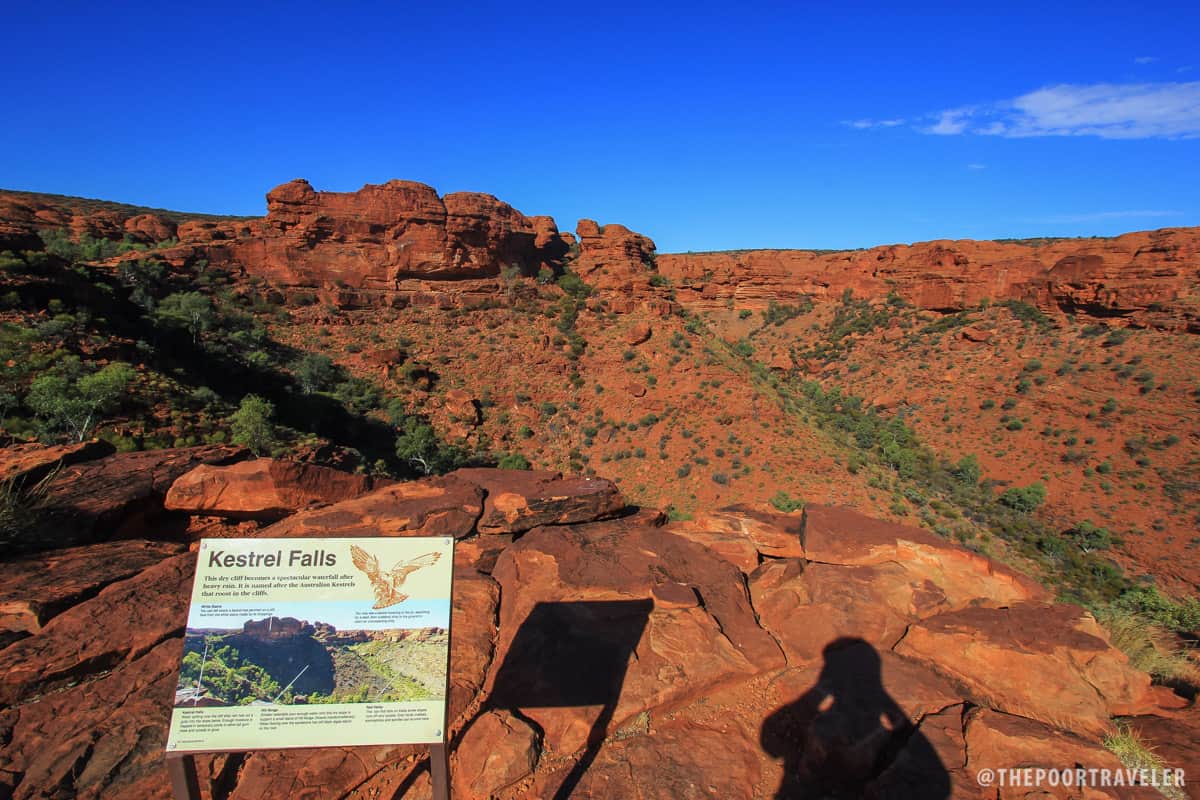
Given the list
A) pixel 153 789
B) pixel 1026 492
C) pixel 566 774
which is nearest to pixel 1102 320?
pixel 1026 492

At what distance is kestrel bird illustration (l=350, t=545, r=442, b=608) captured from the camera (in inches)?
163

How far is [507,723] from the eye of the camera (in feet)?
16.5

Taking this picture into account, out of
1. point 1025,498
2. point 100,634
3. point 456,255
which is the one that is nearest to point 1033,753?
point 100,634

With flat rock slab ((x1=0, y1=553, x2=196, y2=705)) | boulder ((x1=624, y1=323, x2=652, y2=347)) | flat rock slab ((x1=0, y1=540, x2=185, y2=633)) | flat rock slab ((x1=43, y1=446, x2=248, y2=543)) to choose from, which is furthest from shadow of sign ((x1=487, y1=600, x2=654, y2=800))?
boulder ((x1=624, y1=323, x2=652, y2=347))

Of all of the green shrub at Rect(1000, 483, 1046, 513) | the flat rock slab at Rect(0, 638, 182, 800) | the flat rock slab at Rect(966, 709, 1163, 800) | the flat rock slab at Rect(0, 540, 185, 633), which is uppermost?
the flat rock slab at Rect(0, 540, 185, 633)

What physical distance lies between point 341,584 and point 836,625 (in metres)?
5.43

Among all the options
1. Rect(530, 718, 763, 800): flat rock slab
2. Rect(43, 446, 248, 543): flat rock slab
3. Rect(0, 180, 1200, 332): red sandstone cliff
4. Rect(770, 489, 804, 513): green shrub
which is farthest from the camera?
Rect(0, 180, 1200, 332): red sandstone cliff

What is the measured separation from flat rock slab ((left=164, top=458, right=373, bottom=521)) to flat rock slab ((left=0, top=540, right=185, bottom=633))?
115 centimetres

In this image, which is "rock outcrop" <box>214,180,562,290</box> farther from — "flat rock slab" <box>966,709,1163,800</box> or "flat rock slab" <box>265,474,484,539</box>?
"flat rock slab" <box>966,709,1163,800</box>

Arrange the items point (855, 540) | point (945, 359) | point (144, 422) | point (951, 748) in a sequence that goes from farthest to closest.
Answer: point (945, 359) → point (144, 422) → point (855, 540) → point (951, 748)

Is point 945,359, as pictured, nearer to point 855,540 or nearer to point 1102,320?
point 1102,320

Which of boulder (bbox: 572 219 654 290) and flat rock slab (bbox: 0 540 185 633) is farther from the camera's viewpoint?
boulder (bbox: 572 219 654 290)

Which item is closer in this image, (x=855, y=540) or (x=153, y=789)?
(x=153, y=789)

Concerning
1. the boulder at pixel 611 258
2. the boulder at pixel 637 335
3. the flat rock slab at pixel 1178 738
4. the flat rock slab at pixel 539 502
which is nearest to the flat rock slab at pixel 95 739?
the flat rock slab at pixel 539 502
